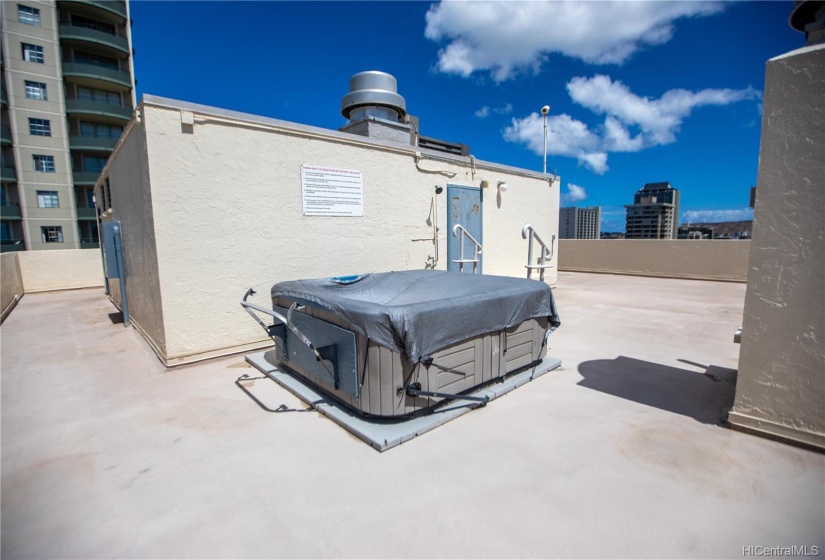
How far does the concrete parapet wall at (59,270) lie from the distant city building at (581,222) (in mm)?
35233

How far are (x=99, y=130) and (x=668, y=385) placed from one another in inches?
1266

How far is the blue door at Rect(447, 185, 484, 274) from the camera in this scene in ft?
20.5

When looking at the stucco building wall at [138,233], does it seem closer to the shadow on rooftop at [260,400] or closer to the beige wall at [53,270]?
the shadow on rooftop at [260,400]

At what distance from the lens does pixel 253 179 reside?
4008 millimetres

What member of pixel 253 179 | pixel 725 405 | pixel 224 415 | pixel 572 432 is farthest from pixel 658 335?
pixel 253 179

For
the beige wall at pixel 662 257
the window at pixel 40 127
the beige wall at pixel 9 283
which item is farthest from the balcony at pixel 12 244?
the beige wall at pixel 662 257

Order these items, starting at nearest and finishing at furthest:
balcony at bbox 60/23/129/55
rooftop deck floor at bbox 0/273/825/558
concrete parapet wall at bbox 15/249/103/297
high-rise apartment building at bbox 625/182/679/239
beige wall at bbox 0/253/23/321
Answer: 1. rooftop deck floor at bbox 0/273/825/558
2. beige wall at bbox 0/253/23/321
3. concrete parapet wall at bbox 15/249/103/297
4. balcony at bbox 60/23/129/55
5. high-rise apartment building at bbox 625/182/679/239

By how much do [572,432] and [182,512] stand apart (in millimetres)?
2227

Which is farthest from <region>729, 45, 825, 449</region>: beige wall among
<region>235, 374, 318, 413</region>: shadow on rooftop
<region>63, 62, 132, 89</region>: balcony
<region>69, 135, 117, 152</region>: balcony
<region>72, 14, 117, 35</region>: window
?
<region>72, 14, 117, 35</region>: window

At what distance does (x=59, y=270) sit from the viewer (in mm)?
10008

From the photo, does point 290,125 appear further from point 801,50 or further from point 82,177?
point 82,177

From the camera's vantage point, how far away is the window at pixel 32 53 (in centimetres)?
2128

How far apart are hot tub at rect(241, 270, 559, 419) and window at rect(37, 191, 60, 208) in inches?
1139

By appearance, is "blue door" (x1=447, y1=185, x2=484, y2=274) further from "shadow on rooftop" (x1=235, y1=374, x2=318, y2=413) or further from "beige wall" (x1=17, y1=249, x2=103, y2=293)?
"beige wall" (x1=17, y1=249, x2=103, y2=293)
